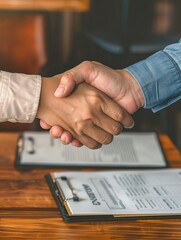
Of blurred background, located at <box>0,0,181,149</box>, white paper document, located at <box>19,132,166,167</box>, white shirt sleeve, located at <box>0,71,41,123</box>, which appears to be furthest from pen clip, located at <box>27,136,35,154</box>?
blurred background, located at <box>0,0,181,149</box>

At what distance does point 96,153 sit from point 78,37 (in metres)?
1.34

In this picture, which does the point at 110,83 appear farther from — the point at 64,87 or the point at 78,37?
the point at 78,37

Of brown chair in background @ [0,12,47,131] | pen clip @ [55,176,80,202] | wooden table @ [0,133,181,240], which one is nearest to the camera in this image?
wooden table @ [0,133,181,240]

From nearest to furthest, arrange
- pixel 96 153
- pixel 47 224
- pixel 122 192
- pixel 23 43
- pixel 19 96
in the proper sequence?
pixel 47 224 → pixel 122 192 → pixel 19 96 → pixel 96 153 → pixel 23 43

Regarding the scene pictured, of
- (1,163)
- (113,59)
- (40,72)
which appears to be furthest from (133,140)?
(113,59)

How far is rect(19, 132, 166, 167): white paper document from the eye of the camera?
4.17 feet

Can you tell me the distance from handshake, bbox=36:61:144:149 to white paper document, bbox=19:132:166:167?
43 millimetres

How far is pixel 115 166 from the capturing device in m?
1.26

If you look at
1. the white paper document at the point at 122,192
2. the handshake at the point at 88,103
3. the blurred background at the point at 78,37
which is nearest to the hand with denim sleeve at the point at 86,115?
the handshake at the point at 88,103

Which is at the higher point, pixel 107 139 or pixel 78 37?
pixel 107 139

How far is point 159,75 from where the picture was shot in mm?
1302

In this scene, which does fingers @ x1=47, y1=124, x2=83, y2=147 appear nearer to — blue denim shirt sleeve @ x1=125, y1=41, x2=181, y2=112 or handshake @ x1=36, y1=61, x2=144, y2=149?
handshake @ x1=36, y1=61, x2=144, y2=149

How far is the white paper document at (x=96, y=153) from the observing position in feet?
4.17

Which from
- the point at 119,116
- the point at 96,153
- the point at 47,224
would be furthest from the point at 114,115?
the point at 47,224
